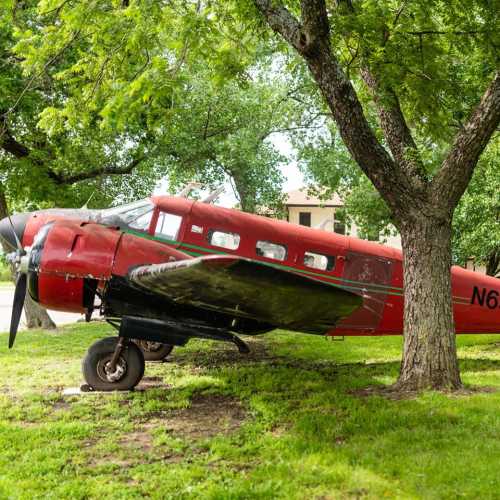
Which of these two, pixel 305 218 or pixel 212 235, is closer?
pixel 212 235

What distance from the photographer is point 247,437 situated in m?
6.08

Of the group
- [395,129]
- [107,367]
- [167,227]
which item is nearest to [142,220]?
[167,227]

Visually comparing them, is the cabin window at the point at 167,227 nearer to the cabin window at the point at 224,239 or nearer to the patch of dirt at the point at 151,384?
the cabin window at the point at 224,239

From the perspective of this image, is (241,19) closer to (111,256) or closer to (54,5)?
(54,5)

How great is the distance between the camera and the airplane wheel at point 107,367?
802 cm

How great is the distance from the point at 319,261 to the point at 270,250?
0.94m

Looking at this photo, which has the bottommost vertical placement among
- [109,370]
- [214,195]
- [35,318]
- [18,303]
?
[35,318]

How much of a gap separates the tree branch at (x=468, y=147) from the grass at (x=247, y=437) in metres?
2.92

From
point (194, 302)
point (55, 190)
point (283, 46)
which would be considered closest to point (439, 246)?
point (194, 302)

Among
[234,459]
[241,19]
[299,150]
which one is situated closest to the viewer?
[234,459]

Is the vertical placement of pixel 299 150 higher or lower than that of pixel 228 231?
higher

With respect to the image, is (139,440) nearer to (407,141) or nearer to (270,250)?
(270,250)

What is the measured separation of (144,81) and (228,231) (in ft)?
9.48

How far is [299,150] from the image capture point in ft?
97.6
